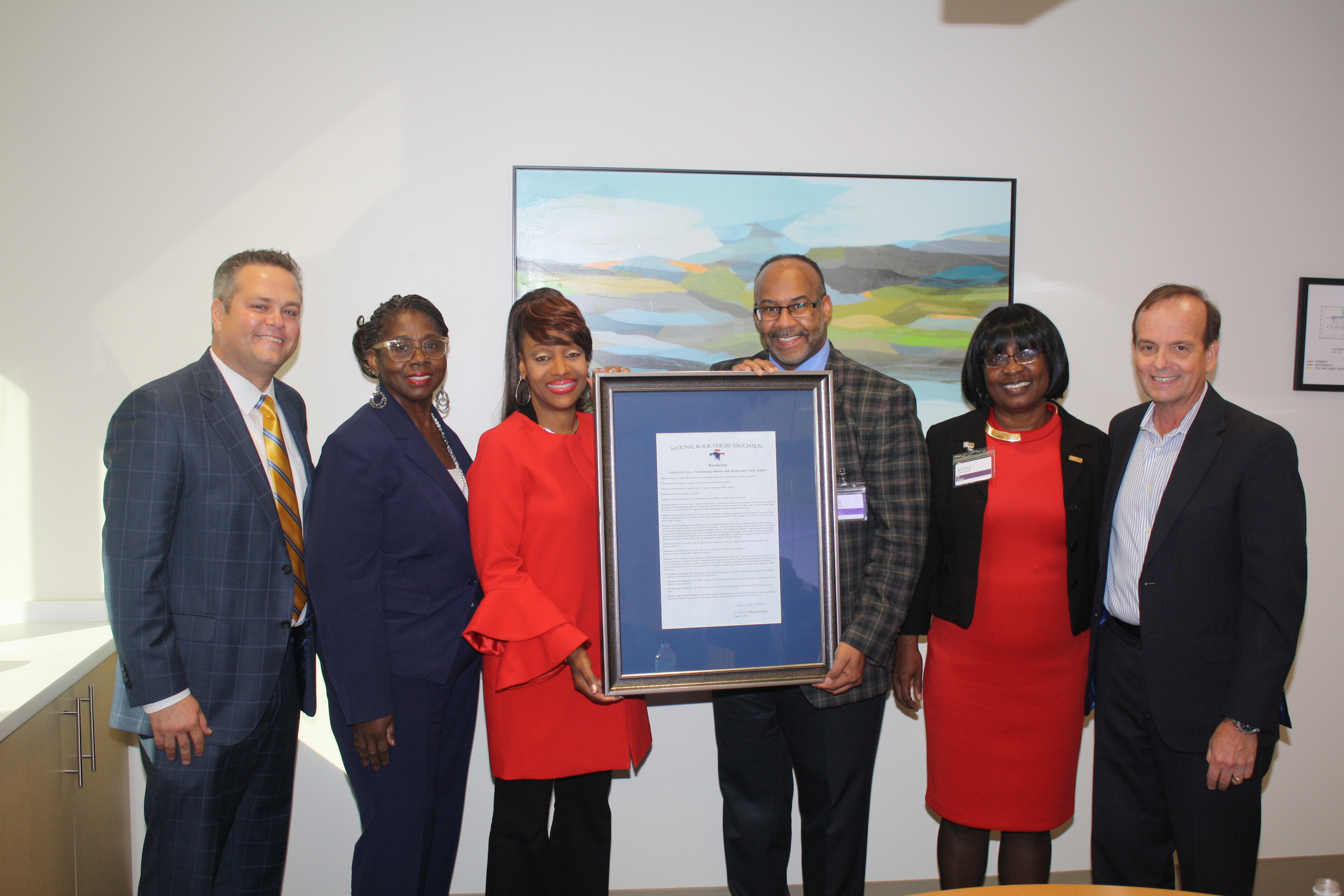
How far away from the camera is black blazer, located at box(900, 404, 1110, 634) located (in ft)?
7.22

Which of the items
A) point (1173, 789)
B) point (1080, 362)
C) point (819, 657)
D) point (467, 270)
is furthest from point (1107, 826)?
point (467, 270)

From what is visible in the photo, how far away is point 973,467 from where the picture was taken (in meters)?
2.23

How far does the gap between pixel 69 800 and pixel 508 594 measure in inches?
62.5

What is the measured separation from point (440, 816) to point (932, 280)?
2.54 metres

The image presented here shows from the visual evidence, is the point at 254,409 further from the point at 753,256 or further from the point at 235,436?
the point at 753,256

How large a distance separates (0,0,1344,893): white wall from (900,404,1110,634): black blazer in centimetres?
97

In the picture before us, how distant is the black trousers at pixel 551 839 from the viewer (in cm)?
204

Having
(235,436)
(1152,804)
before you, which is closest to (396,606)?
(235,436)

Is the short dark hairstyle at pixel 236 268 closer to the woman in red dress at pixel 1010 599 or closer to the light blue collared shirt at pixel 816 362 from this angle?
the light blue collared shirt at pixel 816 362

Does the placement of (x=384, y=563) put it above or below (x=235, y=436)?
below

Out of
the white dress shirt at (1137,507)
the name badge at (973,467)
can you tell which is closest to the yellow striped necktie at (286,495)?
the name badge at (973,467)

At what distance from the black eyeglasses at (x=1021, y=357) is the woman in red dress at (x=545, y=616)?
3.89ft

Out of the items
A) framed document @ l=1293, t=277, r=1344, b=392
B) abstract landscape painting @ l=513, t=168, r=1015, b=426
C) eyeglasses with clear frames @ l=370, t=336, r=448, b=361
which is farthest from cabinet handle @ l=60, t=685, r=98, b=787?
framed document @ l=1293, t=277, r=1344, b=392

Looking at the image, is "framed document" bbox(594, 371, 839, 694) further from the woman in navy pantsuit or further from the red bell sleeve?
the woman in navy pantsuit
